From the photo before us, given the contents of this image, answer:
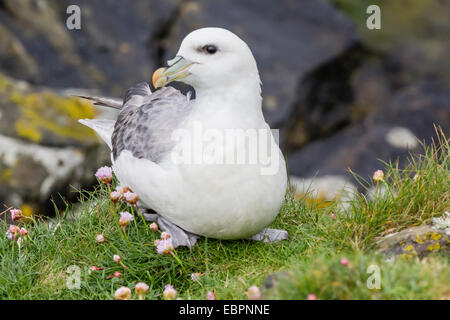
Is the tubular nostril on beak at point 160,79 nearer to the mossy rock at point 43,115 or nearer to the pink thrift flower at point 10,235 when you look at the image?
the pink thrift flower at point 10,235

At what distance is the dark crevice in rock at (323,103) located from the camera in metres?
8.35

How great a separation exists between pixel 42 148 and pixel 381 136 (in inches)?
155

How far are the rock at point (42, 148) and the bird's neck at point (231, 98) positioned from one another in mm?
2555

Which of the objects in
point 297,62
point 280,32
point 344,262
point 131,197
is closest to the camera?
point 344,262

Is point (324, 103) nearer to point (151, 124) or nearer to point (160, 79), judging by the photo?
point (151, 124)

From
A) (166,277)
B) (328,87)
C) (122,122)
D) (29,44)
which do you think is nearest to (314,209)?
(166,277)

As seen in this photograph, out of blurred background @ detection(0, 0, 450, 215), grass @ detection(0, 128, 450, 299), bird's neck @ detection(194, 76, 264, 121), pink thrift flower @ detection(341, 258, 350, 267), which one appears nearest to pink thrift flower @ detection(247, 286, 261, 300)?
grass @ detection(0, 128, 450, 299)

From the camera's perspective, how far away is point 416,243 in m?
3.26

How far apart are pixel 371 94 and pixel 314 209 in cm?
539

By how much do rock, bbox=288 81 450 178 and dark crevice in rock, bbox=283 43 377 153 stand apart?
0.45ft

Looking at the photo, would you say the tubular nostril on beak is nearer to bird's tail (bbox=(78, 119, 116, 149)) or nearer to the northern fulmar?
the northern fulmar

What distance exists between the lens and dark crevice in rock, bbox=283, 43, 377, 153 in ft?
27.4

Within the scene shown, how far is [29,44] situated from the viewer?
810 cm

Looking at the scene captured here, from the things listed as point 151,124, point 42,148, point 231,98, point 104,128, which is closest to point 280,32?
point 42,148
